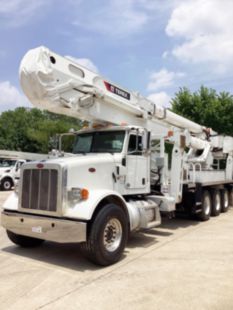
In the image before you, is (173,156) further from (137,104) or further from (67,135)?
(67,135)

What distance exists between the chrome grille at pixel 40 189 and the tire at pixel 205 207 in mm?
5622

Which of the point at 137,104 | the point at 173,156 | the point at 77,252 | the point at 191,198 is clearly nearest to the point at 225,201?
the point at 191,198

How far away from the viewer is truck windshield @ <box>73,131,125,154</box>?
22.7 feet

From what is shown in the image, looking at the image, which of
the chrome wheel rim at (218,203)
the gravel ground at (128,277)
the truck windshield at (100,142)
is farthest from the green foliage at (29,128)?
the gravel ground at (128,277)

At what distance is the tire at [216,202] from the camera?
10.6m

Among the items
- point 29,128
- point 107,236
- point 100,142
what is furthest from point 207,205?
point 29,128

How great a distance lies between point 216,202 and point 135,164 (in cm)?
508

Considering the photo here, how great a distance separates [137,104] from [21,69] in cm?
313

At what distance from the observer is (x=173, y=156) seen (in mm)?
8391

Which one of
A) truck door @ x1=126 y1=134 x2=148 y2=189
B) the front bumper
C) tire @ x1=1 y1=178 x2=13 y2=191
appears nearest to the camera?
the front bumper

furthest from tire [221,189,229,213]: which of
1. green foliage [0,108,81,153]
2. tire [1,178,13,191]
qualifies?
green foliage [0,108,81,153]

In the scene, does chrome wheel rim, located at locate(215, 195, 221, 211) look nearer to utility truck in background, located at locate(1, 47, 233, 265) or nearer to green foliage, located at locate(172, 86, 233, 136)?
utility truck in background, located at locate(1, 47, 233, 265)

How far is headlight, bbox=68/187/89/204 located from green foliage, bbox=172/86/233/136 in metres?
18.3

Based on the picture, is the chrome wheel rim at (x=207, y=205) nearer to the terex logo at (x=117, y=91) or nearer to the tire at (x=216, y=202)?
the tire at (x=216, y=202)
